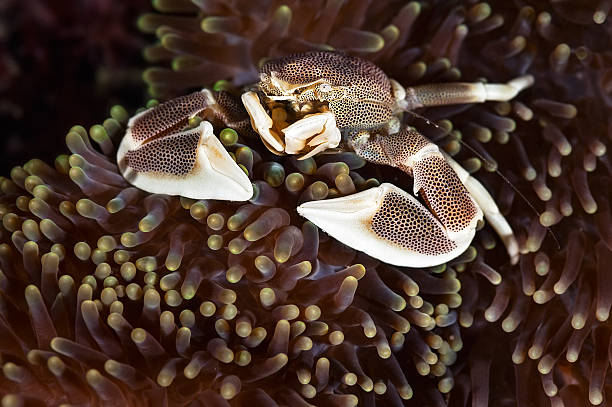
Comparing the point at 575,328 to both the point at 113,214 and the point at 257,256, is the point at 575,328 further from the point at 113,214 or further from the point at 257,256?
the point at 113,214

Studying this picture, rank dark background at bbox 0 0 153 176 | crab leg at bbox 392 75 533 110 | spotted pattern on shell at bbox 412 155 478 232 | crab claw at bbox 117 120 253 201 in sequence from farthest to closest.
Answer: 1. dark background at bbox 0 0 153 176
2. crab leg at bbox 392 75 533 110
3. spotted pattern on shell at bbox 412 155 478 232
4. crab claw at bbox 117 120 253 201

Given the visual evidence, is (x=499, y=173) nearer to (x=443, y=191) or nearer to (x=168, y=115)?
(x=443, y=191)

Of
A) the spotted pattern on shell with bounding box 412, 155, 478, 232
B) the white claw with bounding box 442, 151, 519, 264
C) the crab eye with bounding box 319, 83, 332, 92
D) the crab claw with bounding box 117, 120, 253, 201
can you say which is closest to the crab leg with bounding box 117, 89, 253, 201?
the crab claw with bounding box 117, 120, 253, 201

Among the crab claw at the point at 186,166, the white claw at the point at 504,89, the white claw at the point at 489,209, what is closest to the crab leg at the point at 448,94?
the white claw at the point at 504,89

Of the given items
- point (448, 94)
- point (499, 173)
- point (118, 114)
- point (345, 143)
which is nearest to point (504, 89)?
point (448, 94)

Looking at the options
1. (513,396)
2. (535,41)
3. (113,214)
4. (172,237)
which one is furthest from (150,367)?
(535,41)

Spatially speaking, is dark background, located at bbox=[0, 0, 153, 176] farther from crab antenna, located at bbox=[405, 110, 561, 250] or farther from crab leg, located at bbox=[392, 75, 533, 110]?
crab antenna, located at bbox=[405, 110, 561, 250]
